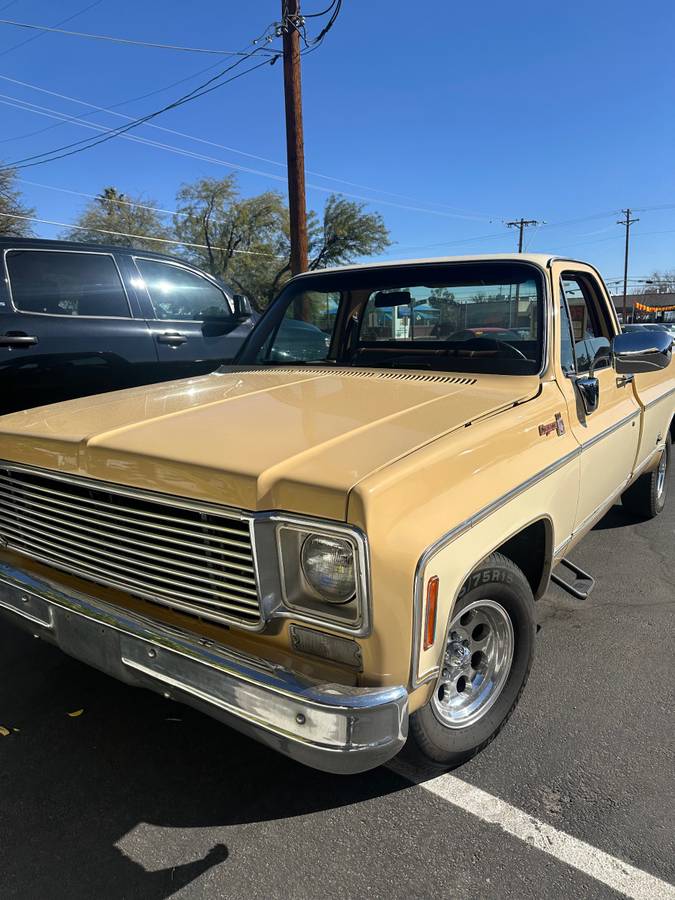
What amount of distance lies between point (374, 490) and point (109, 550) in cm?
103

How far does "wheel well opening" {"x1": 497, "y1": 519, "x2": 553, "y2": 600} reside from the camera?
8.35 ft

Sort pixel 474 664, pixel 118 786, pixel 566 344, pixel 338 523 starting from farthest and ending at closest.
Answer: pixel 566 344
pixel 474 664
pixel 118 786
pixel 338 523

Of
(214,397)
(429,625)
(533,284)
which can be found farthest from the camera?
(533,284)

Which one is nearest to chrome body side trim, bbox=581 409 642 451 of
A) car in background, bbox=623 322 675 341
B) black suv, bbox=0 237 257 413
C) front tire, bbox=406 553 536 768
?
front tire, bbox=406 553 536 768

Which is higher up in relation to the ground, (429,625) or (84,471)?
(84,471)

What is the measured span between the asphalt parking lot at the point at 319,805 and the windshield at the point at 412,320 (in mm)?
1579

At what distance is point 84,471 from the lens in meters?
2.07

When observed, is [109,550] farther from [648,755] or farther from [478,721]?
[648,755]

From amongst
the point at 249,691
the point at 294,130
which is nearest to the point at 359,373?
the point at 249,691

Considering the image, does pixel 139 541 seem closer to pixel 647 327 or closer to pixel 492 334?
pixel 492 334

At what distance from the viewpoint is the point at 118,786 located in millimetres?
2293

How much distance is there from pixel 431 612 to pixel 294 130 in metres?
11.1

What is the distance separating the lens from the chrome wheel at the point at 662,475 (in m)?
5.04

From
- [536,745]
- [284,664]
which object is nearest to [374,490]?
[284,664]
